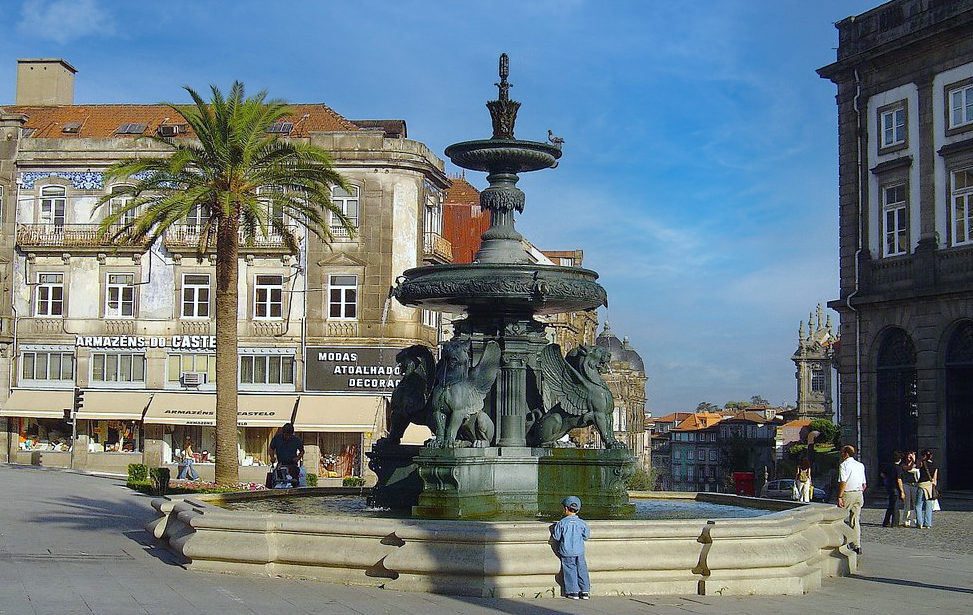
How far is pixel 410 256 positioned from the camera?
45875 millimetres

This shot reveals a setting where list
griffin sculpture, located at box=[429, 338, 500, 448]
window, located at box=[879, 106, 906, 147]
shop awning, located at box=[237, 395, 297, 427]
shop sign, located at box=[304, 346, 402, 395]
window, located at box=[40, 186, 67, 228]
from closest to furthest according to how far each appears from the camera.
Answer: griffin sculpture, located at box=[429, 338, 500, 448]
window, located at box=[879, 106, 906, 147]
shop awning, located at box=[237, 395, 297, 427]
shop sign, located at box=[304, 346, 402, 395]
window, located at box=[40, 186, 67, 228]

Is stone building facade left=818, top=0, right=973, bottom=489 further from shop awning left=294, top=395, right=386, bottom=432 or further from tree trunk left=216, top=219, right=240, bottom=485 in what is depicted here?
tree trunk left=216, top=219, right=240, bottom=485

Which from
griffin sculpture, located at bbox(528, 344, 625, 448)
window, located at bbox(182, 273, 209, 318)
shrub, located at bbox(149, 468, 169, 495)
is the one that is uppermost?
window, located at bbox(182, 273, 209, 318)

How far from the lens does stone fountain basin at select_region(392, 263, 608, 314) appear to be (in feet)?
43.8

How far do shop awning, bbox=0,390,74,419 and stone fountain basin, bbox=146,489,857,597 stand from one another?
36.7 metres

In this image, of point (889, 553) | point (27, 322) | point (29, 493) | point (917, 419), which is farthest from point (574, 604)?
point (27, 322)

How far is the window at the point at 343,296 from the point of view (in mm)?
45719

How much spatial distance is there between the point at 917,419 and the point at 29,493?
24.0 m

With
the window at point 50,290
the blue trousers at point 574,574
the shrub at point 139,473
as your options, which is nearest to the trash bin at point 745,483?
the shrub at point 139,473

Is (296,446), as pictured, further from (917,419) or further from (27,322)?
(27,322)

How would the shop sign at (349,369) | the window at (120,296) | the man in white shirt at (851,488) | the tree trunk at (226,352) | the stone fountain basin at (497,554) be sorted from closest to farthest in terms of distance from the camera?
the stone fountain basin at (497,554) < the man in white shirt at (851,488) < the tree trunk at (226,352) < the shop sign at (349,369) < the window at (120,296)

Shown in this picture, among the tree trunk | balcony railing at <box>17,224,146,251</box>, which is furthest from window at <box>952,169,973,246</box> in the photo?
balcony railing at <box>17,224,146,251</box>

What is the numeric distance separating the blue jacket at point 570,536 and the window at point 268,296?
3728 cm

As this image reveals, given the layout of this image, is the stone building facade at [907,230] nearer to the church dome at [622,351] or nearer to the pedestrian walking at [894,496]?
the pedestrian walking at [894,496]
